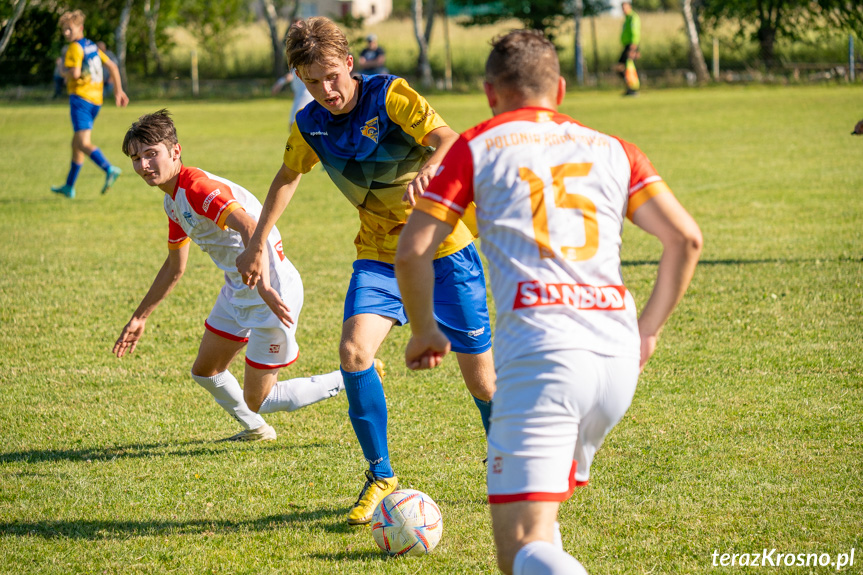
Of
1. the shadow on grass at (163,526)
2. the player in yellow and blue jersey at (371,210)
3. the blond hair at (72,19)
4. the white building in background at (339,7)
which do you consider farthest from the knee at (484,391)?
the white building in background at (339,7)

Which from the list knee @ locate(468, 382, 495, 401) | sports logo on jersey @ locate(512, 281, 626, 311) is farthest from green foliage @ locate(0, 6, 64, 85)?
sports logo on jersey @ locate(512, 281, 626, 311)

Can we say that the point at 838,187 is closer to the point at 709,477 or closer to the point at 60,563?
the point at 709,477

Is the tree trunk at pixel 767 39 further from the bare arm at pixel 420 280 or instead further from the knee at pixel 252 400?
the bare arm at pixel 420 280

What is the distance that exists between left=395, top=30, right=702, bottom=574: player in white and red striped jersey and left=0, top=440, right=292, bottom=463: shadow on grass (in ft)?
8.42

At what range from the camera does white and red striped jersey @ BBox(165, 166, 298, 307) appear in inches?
171

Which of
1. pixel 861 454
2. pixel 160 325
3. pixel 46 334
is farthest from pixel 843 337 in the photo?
pixel 46 334

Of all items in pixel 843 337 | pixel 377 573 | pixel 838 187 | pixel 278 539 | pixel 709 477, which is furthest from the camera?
pixel 838 187

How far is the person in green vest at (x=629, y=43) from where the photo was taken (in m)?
28.2

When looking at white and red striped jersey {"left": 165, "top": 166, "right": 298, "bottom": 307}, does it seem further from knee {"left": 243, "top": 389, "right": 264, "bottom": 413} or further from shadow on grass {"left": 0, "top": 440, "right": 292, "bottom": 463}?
shadow on grass {"left": 0, "top": 440, "right": 292, "bottom": 463}

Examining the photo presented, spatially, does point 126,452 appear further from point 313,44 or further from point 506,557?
point 506,557

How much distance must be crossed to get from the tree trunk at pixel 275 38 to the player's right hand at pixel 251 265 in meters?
33.5

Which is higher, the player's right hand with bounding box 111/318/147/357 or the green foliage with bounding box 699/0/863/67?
the green foliage with bounding box 699/0/863/67

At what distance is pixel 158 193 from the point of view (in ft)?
46.9

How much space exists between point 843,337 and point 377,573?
423 centimetres
